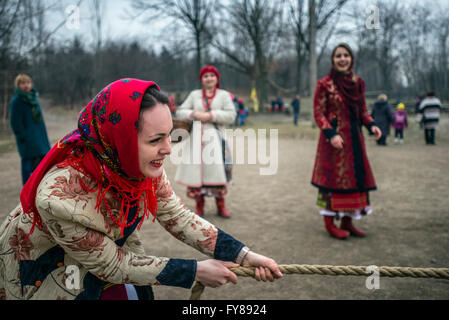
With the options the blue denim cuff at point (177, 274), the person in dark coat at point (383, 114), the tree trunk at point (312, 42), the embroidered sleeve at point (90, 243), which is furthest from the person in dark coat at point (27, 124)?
the tree trunk at point (312, 42)

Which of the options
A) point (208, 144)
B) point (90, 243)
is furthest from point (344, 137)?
point (90, 243)

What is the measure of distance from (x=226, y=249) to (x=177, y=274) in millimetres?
327

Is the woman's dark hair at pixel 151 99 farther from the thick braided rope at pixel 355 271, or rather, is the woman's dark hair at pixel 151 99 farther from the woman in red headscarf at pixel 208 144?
the woman in red headscarf at pixel 208 144

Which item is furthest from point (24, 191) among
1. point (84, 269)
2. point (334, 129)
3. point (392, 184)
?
point (392, 184)

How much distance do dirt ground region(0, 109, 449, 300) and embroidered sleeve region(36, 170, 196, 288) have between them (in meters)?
1.48

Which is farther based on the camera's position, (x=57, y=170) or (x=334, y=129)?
(x=334, y=129)

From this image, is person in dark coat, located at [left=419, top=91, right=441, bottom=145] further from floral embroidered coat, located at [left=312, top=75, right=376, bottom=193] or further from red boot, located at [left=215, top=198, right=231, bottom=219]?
red boot, located at [left=215, top=198, right=231, bottom=219]

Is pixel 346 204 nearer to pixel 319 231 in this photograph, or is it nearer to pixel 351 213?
Answer: pixel 351 213

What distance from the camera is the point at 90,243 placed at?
53.2 inches

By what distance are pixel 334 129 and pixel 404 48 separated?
75.2ft

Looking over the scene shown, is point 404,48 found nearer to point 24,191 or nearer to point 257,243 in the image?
point 257,243

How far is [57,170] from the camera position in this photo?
1.39 m

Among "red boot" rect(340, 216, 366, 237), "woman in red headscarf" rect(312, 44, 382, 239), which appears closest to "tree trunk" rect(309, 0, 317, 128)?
"woman in red headscarf" rect(312, 44, 382, 239)

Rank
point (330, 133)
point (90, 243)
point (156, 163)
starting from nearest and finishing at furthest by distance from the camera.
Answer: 1. point (90, 243)
2. point (156, 163)
3. point (330, 133)
